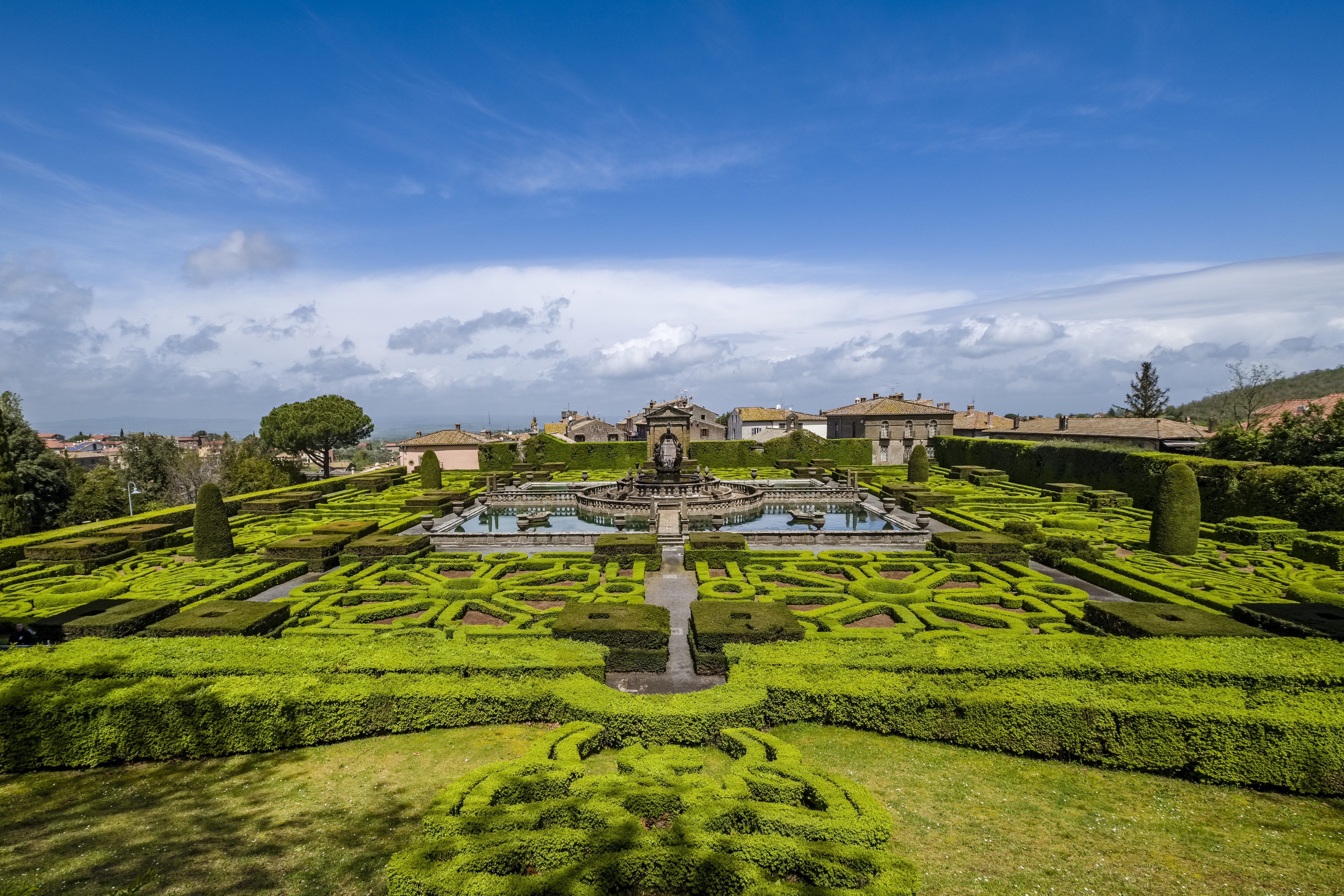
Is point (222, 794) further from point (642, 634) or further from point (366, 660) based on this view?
point (642, 634)

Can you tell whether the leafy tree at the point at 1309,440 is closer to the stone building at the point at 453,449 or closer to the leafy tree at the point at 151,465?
the stone building at the point at 453,449

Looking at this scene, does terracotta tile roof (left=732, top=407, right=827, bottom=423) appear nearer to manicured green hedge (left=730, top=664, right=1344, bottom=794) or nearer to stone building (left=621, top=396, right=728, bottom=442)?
stone building (left=621, top=396, right=728, bottom=442)

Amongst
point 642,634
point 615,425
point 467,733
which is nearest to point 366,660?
point 467,733

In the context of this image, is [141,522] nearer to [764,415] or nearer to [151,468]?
[151,468]

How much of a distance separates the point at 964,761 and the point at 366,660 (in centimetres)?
1068

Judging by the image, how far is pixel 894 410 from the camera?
7088 centimetres

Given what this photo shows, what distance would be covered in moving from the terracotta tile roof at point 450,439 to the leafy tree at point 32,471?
29.2 m

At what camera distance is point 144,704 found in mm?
10000

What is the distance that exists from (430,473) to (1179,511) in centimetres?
4201

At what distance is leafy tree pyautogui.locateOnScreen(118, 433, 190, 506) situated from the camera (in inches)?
2040

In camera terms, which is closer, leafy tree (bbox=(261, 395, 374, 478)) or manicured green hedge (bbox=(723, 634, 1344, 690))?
manicured green hedge (bbox=(723, 634, 1344, 690))

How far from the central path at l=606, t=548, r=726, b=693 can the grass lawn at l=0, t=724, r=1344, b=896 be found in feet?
9.06

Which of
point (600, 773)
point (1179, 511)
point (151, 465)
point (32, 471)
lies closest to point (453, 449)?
point (151, 465)

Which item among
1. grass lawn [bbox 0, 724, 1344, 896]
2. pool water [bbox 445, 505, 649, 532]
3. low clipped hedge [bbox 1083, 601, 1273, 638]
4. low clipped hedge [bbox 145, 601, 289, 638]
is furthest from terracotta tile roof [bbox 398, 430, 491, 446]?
low clipped hedge [bbox 1083, 601, 1273, 638]
